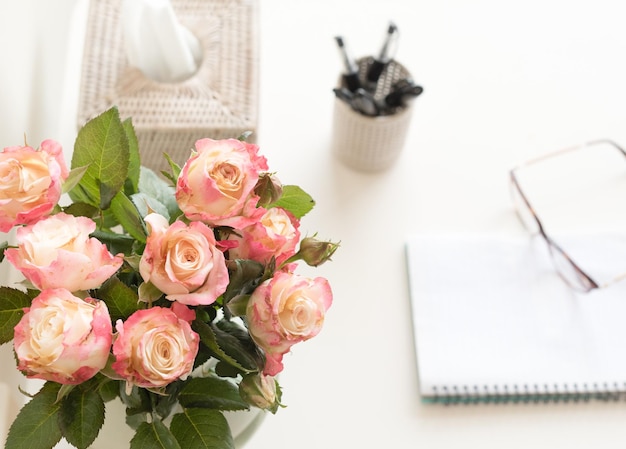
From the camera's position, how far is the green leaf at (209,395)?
0.48 m

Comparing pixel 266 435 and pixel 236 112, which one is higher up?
pixel 236 112

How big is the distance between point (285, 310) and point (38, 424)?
0.55 ft

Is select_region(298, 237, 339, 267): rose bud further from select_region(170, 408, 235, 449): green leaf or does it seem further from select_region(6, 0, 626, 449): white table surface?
select_region(6, 0, 626, 449): white table surface

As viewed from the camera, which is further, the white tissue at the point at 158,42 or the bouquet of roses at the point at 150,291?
the white tissue at the point at 158,42

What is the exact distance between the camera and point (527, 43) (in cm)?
94

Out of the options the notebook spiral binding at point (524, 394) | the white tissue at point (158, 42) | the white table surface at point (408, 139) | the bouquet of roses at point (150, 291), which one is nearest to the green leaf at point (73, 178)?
the bouquet of roses at point (150, 291)

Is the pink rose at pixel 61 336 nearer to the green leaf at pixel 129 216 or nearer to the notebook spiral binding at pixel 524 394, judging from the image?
the green leaf at pixel 129 216

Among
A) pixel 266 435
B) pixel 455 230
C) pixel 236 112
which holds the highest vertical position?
pixel 236 112

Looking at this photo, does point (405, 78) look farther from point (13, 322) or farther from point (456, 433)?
point (13, 322)

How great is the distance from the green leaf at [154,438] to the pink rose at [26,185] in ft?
0.49

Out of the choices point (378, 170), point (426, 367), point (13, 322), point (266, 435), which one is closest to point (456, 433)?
point (426, 367)

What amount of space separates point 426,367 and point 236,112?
0.32m

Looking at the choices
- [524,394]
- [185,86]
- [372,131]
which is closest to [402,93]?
[372,131]

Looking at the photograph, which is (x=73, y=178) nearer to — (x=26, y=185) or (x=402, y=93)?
(x=26, y=185)
